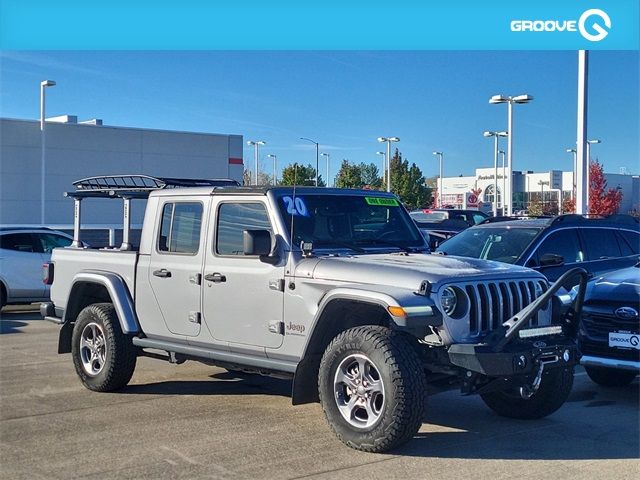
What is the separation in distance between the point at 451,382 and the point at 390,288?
0.91m

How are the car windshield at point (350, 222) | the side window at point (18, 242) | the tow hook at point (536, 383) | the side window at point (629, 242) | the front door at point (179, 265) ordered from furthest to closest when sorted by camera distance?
the side window at point (18, 242), the side window at point (629, 242), the front door at point (179, 265), the car windshield at point (350, 222), the tow hook at point (536, 383)

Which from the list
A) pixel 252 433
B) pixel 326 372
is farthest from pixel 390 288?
pixel 252 433

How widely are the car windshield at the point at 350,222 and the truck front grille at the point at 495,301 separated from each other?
128 cm

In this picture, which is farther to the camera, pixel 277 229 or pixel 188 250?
pixel 188 250

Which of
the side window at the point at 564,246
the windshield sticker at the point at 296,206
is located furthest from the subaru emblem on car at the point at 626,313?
the windshield sticker at the point at 296,206

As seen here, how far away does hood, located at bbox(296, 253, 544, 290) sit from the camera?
19.0 ft

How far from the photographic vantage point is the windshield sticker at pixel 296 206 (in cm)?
683

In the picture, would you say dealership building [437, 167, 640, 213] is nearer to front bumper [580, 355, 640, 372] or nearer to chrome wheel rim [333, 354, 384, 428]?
front bumper [580, 355, 640, 372]

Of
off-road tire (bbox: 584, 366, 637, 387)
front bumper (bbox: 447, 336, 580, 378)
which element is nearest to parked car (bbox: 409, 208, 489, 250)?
off-road tire (bbox: 584, 366, 637, 387)

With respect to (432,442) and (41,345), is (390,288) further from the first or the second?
(41,345)

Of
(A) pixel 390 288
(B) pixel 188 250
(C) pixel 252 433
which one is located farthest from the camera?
(B) pixel 188 250

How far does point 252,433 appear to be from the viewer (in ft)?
20.7

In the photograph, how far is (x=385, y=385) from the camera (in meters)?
5.55

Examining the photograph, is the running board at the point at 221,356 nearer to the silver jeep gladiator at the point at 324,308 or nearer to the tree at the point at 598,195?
the silver jeep gladiator at the point at 324,308
